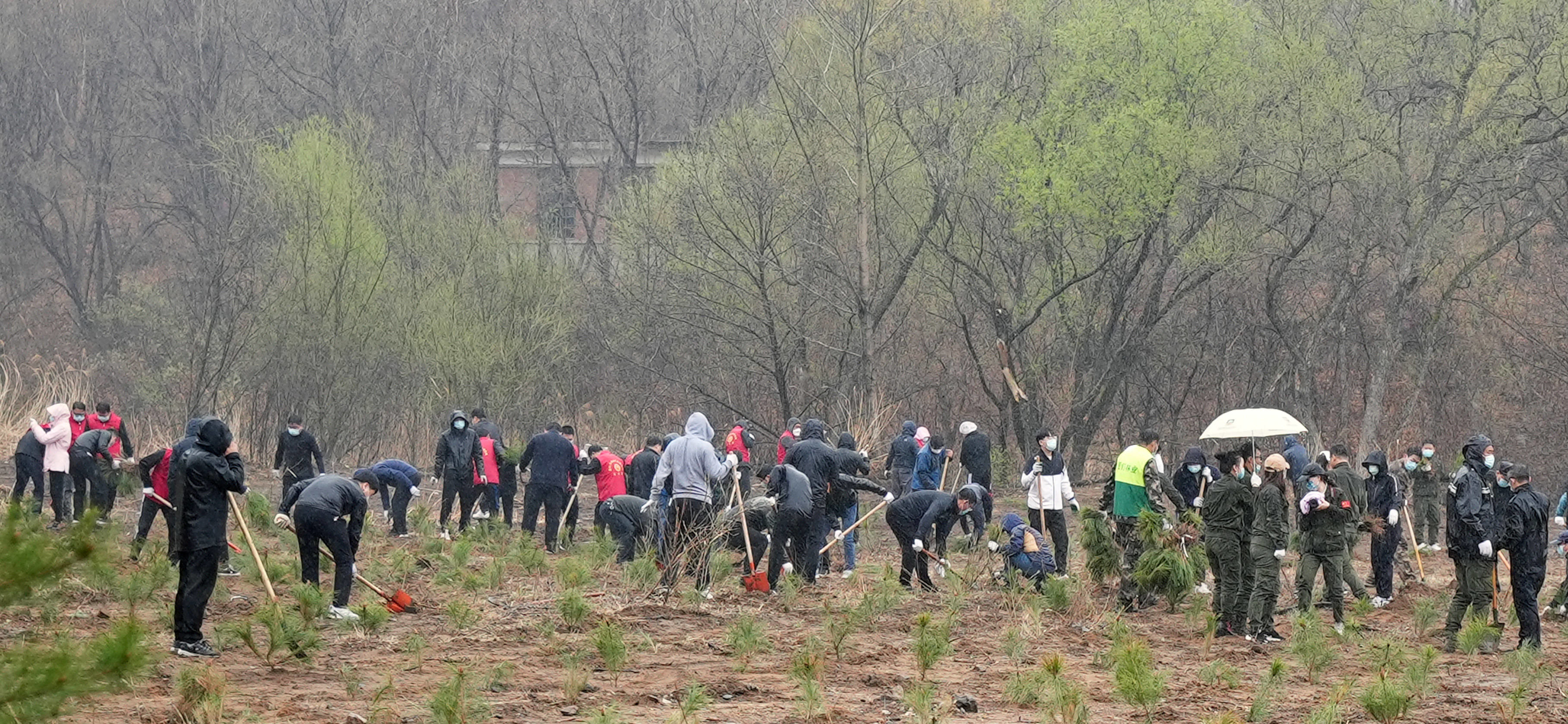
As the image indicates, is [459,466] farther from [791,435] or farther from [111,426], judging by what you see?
[791,435]

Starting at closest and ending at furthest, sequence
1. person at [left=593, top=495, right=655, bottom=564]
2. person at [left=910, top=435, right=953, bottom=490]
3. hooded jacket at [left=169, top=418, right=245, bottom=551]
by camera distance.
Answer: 1. hooded jacket at [left=169, top=418, right=245, bottom=551]
2. person at [left=593, top=495, right=655, bottom=564]
3. person at [left=910, top=435, right=953, bottom=490]

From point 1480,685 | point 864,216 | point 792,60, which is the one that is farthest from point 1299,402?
point 1480,685

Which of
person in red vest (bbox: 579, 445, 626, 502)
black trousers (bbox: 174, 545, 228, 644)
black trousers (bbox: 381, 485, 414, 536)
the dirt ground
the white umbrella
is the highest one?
the white umbrella

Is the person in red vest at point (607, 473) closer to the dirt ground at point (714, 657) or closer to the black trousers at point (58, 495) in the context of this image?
the dirt ground at point (714, 657)

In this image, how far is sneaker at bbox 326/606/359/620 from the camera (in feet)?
39.3

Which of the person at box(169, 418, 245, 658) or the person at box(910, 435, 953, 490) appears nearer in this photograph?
the person at box(169, 418, 245, 658)

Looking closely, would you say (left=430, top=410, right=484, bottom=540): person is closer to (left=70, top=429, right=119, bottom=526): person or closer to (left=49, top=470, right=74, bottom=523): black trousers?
(left=70, top=429, right=119, bottom=526): person

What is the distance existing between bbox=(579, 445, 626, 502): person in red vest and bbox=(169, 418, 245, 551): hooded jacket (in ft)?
25.5

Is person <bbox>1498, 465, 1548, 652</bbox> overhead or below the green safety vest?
below

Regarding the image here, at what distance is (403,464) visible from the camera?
18531 millimetres

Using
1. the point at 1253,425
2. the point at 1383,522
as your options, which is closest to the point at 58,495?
the point at 1253,425

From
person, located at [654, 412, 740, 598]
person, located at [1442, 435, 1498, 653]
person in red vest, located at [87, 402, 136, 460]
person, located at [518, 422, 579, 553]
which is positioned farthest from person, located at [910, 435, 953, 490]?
person in red vest, located at [87, 402, 136, 460]

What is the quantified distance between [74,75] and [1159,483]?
4087cm

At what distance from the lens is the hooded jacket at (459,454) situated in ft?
62.2
